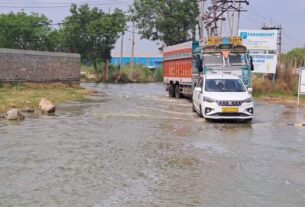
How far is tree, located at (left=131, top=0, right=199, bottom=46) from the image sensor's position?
64188 millimetres

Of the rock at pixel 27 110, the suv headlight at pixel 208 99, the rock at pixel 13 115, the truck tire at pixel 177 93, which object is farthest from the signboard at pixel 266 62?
the rock at pixel 13 115

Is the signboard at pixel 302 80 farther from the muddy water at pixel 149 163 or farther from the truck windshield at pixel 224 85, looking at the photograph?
the muddy water at pixel 149 163

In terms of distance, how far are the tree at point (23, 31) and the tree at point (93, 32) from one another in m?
4.09

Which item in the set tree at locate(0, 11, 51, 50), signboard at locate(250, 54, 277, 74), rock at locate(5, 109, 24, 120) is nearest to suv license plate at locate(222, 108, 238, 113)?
rock at locate(5, 109, 24, 120)

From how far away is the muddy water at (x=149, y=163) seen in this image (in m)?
8.07

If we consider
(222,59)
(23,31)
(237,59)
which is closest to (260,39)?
(237,59)

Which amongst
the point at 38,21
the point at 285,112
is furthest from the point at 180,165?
the point at 38,21

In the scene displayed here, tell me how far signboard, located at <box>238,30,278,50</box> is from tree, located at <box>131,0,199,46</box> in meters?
24.9

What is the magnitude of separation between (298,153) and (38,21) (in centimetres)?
6199

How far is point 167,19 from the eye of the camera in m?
63.8

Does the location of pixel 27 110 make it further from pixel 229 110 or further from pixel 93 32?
pixel 93 32

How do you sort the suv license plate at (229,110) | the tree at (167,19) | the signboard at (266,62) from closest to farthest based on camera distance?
the suv license plate at (229,110) < the signboard at (266,62) < the tree at (167,19)

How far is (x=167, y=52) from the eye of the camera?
1449 inches

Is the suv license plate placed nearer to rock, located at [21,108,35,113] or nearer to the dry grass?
rock, located at [21,108,35,113]
